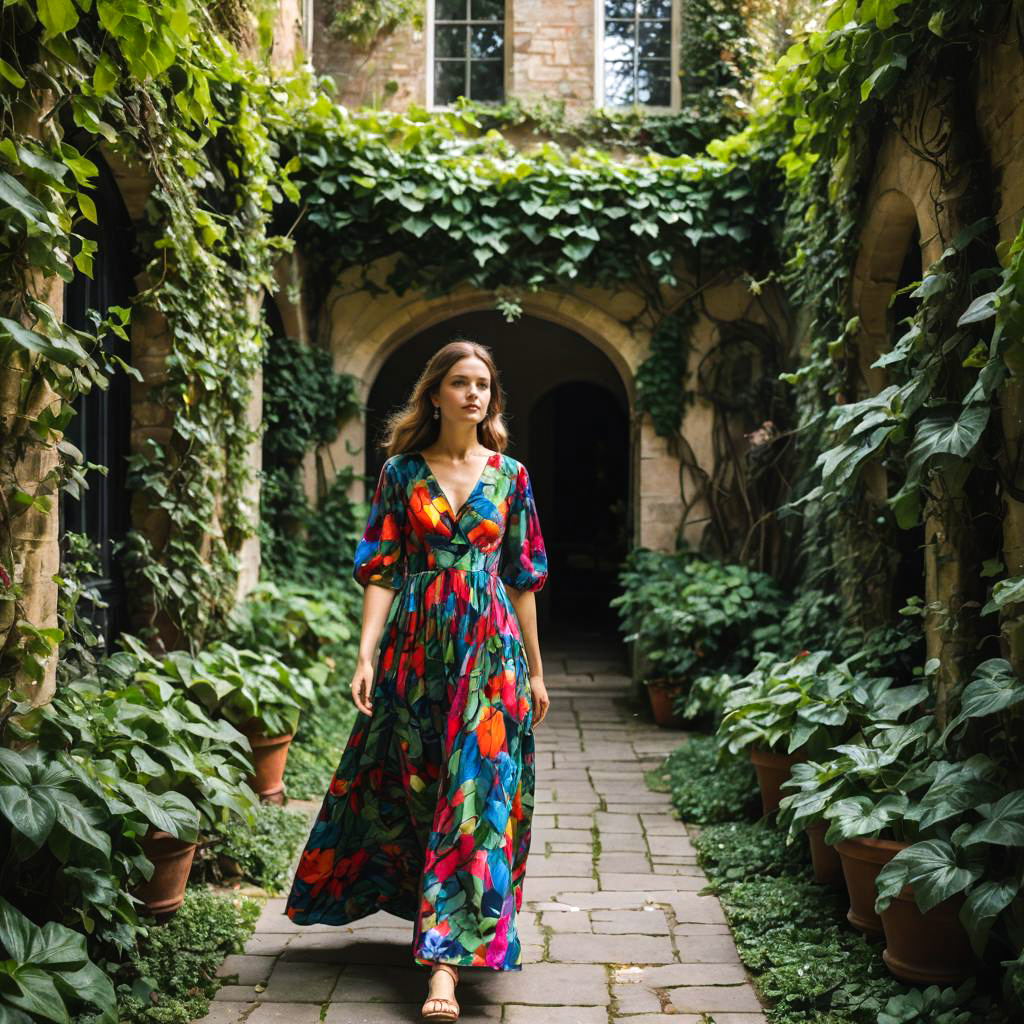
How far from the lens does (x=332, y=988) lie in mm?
3289

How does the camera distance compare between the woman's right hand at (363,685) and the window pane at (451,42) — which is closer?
the woman's right hand at (363,685)

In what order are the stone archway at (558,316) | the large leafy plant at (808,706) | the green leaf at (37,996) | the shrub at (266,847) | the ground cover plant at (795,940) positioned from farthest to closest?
1. the stone archway at (558,316)
2. the shrub at (266,847)
3. the large leafy plant at (808,706)
4. the ground cover plant at (795,940)
5. the green leaf at (37,996)

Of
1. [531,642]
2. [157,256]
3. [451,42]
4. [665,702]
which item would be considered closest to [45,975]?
[531,642]

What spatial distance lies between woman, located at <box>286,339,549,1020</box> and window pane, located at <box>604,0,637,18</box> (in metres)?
6.61

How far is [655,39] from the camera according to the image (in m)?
9.10

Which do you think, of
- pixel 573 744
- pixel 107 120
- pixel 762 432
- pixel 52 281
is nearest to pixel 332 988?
pixel 52 281

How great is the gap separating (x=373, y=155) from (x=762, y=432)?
3.16 metres

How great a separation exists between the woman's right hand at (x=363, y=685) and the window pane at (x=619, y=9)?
7.32m

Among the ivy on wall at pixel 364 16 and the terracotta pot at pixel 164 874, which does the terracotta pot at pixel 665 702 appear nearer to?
the terracotta pot at pixel 164 874

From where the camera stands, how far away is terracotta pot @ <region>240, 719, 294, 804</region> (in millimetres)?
4992

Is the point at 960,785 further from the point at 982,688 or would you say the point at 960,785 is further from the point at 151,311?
the point at 151,311

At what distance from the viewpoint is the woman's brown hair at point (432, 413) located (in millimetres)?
3475

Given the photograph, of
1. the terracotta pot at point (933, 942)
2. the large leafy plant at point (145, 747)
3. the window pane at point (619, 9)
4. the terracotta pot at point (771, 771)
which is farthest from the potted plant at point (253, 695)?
the window pane at point (619, 9)

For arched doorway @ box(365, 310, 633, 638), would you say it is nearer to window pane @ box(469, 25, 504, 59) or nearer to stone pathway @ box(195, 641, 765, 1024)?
window pane @ box(469, 25, 504, 59)
